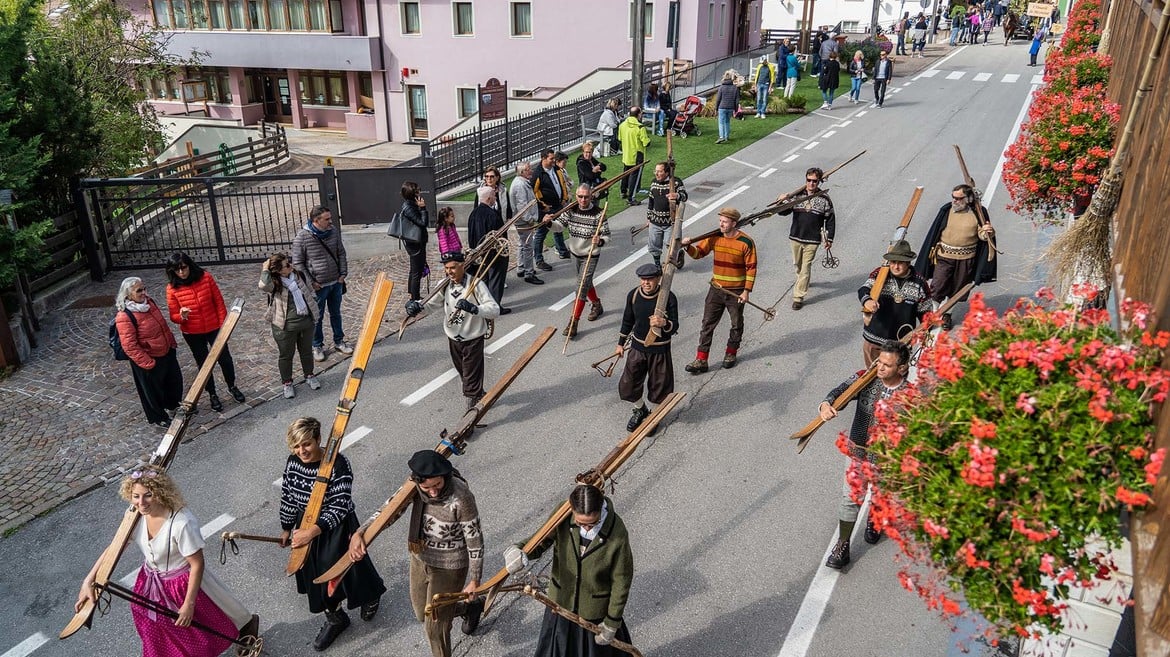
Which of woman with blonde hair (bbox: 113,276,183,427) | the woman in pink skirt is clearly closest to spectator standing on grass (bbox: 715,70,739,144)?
woman with blonde hair (bbox: 113,276,183,427)

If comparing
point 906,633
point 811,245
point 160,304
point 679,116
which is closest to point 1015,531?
point 906,633

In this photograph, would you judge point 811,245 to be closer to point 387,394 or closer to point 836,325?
point 836,325

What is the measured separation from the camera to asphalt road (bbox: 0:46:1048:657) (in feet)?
19.6

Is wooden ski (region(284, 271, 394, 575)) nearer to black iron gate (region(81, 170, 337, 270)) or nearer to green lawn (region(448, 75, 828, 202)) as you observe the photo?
black iron gate (region(81, 170, 337, 270))

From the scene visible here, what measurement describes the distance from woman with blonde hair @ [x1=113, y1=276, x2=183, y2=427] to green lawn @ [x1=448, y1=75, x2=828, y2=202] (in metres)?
8.55

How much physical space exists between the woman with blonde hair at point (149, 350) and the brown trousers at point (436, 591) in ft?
15.1

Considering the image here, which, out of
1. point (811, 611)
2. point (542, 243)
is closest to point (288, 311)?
point (542, 243)

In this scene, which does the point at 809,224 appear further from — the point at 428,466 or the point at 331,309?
the point at 428,466

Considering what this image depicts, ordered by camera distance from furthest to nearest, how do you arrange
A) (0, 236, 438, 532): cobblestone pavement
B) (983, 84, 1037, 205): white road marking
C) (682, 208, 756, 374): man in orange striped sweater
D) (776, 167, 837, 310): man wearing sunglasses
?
(983, 84, 1037, 205): white road marking
(776, 167, 837, 310): man wearing sunglasses
(682, 208, 756, 374): man in orange striped sweater
(0, 236, 438, 532): cobblestone pavement

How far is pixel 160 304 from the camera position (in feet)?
39.5

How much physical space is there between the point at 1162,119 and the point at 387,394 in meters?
7.81

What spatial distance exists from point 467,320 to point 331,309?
2951 mm

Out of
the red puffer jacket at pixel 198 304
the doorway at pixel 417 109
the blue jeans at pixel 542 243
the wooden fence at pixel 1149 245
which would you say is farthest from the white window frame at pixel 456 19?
the wooden fence at pixel 1149 245

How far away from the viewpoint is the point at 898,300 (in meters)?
8.08
